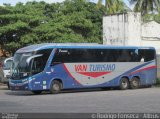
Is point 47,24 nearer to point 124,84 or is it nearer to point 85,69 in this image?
point 124,84

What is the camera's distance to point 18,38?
4053 cm

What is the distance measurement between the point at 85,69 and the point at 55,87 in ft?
7.95

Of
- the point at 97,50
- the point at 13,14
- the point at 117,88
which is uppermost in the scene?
the point at 13,14

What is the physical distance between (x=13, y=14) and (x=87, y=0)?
37.3ft

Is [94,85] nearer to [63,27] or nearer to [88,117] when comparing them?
[63,27]

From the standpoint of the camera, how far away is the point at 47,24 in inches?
1592

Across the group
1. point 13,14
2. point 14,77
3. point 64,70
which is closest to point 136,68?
point 64,70

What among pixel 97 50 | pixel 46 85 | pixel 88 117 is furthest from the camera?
pixel 97 50

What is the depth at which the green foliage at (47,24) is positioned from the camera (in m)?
39.5

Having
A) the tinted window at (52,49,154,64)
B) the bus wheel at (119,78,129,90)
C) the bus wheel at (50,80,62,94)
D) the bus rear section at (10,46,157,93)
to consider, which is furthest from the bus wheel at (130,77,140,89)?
the bus wheel at (50,80,62,94)

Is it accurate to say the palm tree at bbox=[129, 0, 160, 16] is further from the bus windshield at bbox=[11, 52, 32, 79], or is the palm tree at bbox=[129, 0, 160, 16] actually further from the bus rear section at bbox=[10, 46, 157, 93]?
the bus windshield at bbox=[11, 52, 32, 79]

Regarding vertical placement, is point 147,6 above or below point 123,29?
above

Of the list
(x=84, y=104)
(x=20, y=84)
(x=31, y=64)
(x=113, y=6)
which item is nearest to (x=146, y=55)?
(x=31, y=64)

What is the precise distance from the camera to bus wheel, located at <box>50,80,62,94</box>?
28.1 meters
